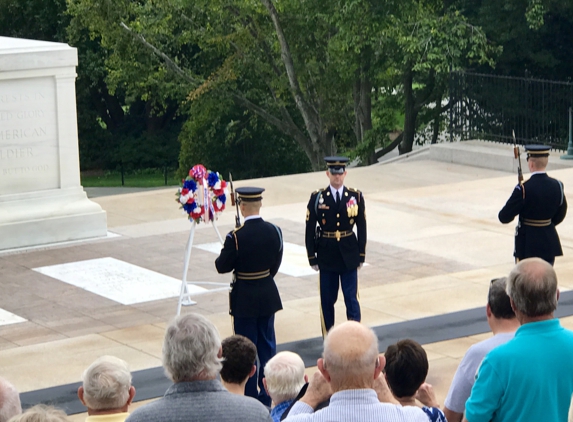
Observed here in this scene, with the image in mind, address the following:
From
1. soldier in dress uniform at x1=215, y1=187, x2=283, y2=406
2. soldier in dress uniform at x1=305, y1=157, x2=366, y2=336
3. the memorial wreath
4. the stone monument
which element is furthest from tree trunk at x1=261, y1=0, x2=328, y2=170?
soldier in dress uniform at x1=215, y1=187, x2=283, y2=406

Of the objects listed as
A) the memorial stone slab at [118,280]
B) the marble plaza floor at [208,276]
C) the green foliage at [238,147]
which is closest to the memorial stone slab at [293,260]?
the marble plaza floor at [208,276]

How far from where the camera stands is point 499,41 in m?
20.8

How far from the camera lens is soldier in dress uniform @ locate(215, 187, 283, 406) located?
7.12m

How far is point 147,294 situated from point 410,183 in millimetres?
7354

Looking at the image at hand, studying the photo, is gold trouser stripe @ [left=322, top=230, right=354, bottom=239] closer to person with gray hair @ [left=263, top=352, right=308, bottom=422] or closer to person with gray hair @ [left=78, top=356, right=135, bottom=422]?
person with gray hair @ [left=263, top=352, right=308, bottom=422]

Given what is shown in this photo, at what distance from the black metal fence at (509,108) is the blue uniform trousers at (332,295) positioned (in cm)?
1082

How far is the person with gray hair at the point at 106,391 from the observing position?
3.75 metres

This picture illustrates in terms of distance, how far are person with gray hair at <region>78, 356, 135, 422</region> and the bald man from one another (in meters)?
0.80

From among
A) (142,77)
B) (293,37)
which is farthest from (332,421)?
(142,77)

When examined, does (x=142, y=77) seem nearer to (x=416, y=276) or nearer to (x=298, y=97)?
(x=298, y=97)

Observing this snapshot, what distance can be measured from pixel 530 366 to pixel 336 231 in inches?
174

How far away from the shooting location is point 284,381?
4.44 metres

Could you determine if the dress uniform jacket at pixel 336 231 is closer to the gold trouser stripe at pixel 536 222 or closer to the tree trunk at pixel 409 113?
the gold trouser stripe at pixel 536 222

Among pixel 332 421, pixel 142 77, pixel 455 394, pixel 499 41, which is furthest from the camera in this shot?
pixel 142 77
